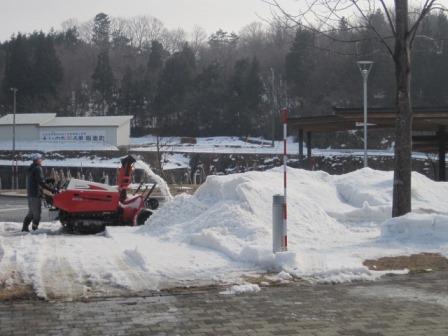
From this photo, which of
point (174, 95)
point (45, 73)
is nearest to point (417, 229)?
point (174, 95)

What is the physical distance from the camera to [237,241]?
34.6 feet

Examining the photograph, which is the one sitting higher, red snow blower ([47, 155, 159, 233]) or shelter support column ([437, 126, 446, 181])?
shelter support column ([437, 126, 446, 181])

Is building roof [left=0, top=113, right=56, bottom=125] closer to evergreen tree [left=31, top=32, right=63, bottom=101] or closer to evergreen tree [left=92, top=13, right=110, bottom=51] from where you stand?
evergreen tree [left=31, top=32, right=63, bottom=101]

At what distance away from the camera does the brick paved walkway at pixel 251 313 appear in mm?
5832

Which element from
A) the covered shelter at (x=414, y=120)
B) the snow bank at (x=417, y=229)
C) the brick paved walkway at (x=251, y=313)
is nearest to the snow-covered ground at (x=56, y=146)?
the covered shelter at (x=414, y=120)

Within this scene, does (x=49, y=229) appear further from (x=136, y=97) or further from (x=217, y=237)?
(x=136, y=97)

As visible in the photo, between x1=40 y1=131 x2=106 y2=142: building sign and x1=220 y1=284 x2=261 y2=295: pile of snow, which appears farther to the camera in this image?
x1=40 y1=131 x2=106 y2=142: building sign

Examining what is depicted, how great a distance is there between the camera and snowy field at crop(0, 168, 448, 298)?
323 inches

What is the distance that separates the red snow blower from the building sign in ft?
198

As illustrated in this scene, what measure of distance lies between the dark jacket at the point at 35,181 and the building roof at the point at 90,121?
59464 millimetres

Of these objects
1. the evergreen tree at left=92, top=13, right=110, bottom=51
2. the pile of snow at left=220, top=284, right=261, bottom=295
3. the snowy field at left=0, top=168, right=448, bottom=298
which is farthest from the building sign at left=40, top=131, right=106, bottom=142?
the pile of snow at left=220, top=284, right=261, bottom=295

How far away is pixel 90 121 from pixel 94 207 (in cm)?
6302

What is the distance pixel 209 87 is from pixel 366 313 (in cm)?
8203

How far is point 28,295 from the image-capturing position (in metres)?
7.15
